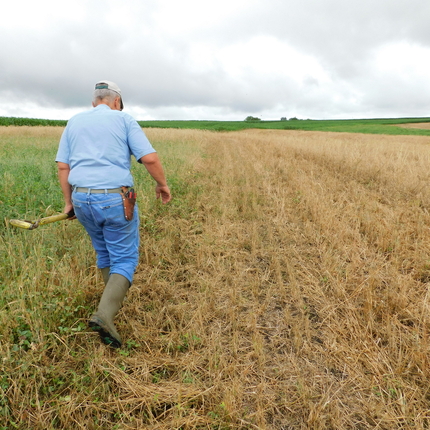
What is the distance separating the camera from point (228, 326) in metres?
2.55

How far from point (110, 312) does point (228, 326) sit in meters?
1.02

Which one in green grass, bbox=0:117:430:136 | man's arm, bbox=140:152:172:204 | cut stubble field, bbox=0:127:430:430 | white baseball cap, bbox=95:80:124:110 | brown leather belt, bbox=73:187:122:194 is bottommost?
cut stubble field, bbox=0:127:430:430

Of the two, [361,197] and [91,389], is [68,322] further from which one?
[361,197]

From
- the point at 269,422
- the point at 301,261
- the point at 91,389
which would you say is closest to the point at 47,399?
the point at 91,389

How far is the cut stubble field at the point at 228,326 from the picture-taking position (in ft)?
5.90

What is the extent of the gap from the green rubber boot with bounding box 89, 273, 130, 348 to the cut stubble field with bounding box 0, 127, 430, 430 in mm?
109

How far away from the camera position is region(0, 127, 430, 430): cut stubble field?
1798 millimetres

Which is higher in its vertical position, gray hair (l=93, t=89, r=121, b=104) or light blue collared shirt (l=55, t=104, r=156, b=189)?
gray hair (l=93, t=89, r=121, b=104)

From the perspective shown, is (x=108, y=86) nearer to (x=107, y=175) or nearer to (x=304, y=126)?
(x=107, y=175)

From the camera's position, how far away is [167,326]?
2.56m

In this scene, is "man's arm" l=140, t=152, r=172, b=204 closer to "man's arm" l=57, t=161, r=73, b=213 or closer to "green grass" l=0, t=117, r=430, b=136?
"man's arm" l=57, t=161, r=73, b=213

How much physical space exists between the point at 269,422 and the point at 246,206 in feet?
13.0

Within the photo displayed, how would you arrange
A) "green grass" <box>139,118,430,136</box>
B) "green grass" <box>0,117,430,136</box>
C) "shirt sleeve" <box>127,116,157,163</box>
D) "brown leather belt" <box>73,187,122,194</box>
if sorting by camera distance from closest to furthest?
"brown leather belt" <box>73,187,122,194</box>
"shirt sleeve" <box>127,116,157,163</box>
"green grass" <box>0,117,430,136</box>
"green grass" <box>139,118,430,136</box>

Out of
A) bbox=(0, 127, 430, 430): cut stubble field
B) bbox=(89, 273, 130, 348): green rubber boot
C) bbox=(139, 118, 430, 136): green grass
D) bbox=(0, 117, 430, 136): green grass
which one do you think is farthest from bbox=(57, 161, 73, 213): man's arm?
bbox=(139, 118, 430, 136): green grass
